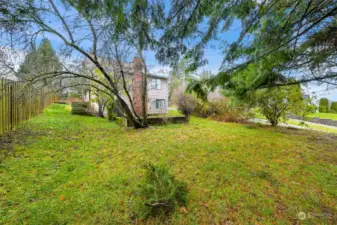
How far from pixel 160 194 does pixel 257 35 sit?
374cm

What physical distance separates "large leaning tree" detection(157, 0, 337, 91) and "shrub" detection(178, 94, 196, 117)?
8995 millimetres

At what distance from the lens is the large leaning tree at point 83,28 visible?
104 inches

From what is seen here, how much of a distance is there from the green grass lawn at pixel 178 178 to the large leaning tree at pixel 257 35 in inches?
80.9

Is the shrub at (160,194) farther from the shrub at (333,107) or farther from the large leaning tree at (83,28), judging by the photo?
the shrub at (333,107)

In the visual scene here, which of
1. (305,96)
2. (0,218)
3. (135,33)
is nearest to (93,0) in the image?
(135,33)

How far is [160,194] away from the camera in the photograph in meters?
Result: 1.99

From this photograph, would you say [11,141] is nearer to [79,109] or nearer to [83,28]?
[83,28]

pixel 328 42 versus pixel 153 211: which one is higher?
pixel 328 42

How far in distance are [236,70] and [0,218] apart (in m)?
4.61

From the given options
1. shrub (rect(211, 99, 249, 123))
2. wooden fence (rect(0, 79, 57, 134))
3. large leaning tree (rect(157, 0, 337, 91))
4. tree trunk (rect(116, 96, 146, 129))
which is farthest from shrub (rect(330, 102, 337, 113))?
wooden fence (rect(0, 79, 57, 134))

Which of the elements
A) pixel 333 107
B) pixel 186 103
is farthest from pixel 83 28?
pixel 333 107

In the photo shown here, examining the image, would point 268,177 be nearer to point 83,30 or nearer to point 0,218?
point 0,218

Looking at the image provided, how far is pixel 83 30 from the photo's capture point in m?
5.02

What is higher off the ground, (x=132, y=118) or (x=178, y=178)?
(x=132, y=118)
